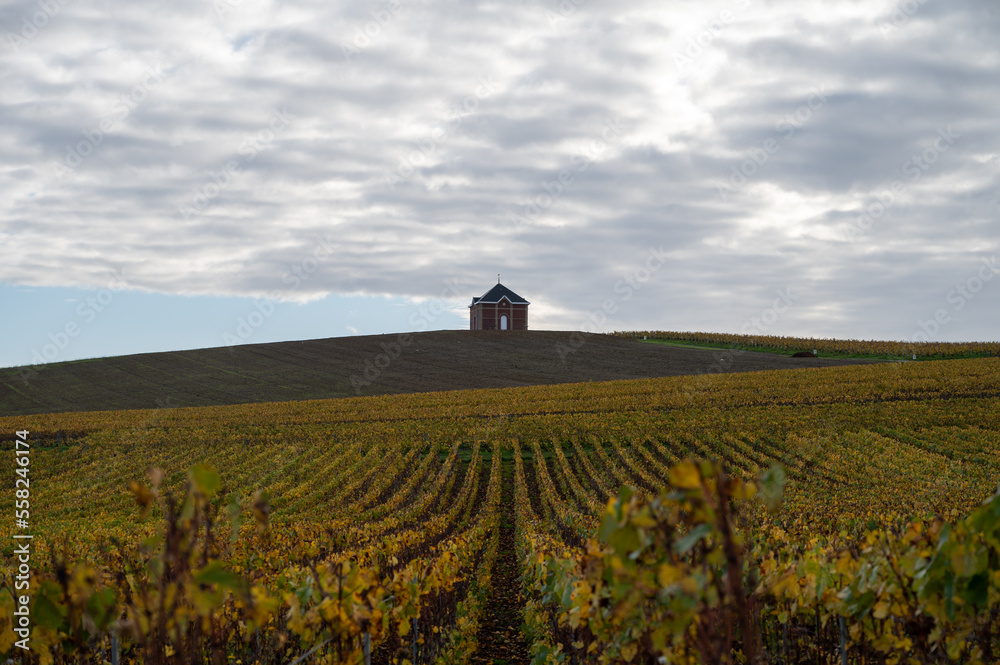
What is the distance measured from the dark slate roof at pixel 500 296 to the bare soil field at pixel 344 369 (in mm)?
7534

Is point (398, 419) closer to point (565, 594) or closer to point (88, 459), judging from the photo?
point (88, 459)

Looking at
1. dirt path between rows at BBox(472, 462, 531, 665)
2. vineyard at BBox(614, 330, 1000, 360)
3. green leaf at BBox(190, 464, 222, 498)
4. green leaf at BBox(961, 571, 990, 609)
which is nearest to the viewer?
green leaf at BBox(190, 464, 222, 498)

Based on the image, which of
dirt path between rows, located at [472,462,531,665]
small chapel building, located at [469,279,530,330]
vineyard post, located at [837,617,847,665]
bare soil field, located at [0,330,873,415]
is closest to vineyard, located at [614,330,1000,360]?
bare soil field, located at [0,330,873,415]

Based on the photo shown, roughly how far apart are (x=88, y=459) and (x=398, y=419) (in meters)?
15.3

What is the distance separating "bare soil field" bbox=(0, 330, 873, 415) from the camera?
169ft

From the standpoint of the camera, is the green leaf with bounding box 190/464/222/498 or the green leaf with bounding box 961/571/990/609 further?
the green leaf with bounding box 961/571/990/609

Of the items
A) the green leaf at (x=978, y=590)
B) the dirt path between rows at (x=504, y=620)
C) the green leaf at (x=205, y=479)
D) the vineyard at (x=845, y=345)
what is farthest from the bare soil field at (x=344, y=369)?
the green leaf at (x=205, y=479)

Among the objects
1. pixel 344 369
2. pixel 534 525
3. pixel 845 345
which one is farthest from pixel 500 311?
pixel 534 525

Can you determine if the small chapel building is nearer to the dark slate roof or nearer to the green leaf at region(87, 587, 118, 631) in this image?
the dark slate roof

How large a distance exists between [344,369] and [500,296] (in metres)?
26.1

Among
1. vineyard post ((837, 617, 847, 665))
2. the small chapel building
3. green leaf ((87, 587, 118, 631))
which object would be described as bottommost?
vineyard post ((837, 617, 847, 665))

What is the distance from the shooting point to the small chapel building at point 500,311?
8006 cm

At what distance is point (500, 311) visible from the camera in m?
80.4

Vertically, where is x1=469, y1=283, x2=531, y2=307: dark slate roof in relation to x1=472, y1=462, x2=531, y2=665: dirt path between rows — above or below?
above
